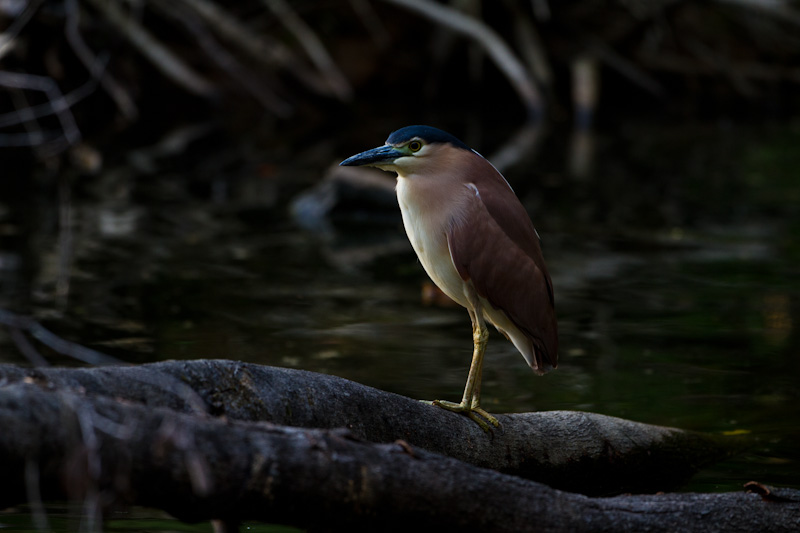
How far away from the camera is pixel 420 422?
343 centimetres

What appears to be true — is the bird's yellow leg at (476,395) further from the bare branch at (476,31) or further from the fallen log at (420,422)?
the bare branch at (476,31)

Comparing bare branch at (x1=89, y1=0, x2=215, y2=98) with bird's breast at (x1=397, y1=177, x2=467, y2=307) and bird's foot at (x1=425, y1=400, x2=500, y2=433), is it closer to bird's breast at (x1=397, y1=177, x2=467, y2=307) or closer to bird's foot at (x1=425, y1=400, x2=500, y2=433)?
bird's breast at (x1=397, y1=177, x2=467, y2=307)

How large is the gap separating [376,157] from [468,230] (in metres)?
0.42

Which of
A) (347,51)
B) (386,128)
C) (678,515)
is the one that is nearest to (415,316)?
(678,515)

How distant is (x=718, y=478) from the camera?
426cm

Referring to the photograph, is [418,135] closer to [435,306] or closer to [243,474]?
[243,474]

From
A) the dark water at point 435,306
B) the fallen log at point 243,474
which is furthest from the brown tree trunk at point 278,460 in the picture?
the dark water at point 435,306

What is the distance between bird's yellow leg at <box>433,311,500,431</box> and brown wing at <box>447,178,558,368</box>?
0.13m

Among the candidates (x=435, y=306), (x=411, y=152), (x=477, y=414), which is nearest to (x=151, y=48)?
(x=435, y=306)

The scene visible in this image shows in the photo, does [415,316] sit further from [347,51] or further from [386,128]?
[347,51]

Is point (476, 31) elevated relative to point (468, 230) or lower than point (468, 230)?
lower

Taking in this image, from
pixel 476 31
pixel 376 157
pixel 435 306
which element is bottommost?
pixel 435 306

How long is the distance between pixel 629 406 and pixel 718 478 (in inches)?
40.2

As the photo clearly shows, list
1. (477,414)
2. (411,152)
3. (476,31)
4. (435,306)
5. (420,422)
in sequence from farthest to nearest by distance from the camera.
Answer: (476,31) → (435,306) → (411,152) → (477,414) → (420,422)
